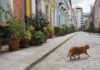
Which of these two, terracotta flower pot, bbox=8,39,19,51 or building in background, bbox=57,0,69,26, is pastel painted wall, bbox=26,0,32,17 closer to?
terracotta flower pot, bbox=8,39,19,51

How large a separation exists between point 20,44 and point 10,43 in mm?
1620

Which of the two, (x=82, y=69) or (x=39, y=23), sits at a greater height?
(x=39, y=23)

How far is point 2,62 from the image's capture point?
29.2 feet

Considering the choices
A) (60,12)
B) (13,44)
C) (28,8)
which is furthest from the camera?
(60,12)

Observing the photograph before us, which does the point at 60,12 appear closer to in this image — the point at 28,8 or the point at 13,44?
the point at 28,8

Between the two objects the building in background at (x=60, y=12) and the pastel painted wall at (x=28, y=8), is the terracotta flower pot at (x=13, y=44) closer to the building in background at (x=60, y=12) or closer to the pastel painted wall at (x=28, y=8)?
the pastel painted wall at (x=28, y=8)

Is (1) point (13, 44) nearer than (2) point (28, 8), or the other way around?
(1) point (13, 44)

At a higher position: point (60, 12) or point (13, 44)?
point (60, 12)

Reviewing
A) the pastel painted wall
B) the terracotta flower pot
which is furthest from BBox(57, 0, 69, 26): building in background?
the terracotta flower pot

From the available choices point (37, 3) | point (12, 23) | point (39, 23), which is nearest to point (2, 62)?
point (12, 23)

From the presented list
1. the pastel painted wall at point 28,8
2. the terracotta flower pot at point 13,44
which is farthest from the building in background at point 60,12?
the terracotta flower pot at point 13,44

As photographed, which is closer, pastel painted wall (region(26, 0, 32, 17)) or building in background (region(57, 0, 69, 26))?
pastel painted wall (region(26, 0, 32, 17))

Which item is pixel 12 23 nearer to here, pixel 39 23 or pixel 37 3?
pixel 39 23

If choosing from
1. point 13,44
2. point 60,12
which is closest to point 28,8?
point 13,44
